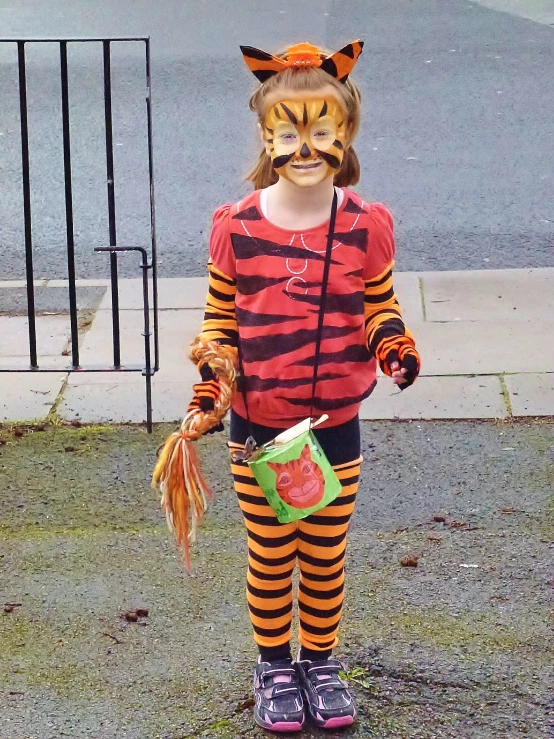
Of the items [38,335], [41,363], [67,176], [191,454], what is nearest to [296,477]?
[191,454]

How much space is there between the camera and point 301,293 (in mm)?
2566

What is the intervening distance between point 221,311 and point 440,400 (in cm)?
239

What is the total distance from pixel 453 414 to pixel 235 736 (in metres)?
2.25

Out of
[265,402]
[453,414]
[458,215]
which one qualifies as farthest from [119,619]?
[458,215]

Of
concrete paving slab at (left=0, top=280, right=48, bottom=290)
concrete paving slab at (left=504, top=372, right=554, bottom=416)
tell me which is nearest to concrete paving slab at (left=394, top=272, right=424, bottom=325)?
concrete paving slab at (left=504, top=372, right=554, bottom=416)

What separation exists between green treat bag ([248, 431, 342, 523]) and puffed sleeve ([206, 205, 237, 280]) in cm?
43

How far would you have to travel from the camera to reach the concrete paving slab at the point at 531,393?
476 centimetres

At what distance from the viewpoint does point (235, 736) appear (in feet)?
9.25

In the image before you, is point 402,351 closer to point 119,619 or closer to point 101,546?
point 119,619

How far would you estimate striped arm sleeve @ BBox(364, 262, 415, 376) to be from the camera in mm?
2559

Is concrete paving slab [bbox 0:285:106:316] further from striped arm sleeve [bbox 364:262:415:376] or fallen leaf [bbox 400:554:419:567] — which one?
striped arm sleeve [bbox 364:262:415:376]

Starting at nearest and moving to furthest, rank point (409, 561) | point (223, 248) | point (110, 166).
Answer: point (223, 248) → point (409, 561) → point (110, 166)

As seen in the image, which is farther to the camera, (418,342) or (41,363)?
(418,342)

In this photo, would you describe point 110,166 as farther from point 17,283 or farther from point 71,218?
point 17,283
